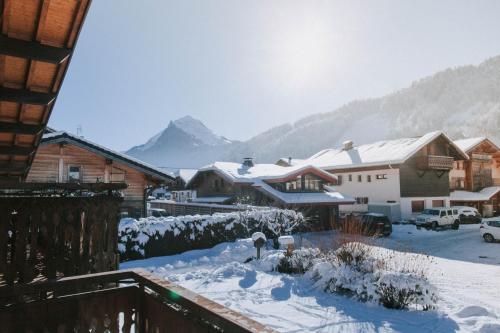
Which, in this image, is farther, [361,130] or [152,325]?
[361,130]

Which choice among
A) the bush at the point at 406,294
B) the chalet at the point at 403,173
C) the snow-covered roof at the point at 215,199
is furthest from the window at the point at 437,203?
the bush at the point at 406,294

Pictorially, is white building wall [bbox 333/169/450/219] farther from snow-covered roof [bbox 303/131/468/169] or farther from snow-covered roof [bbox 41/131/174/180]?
snow-covered roof [bbox 41/131/174/180]

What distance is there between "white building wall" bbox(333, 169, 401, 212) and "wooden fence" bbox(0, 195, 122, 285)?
33.3m

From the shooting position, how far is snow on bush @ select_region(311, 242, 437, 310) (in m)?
9.20

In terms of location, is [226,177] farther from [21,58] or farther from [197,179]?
[21,58]

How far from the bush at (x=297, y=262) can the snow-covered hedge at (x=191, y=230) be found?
6.51m

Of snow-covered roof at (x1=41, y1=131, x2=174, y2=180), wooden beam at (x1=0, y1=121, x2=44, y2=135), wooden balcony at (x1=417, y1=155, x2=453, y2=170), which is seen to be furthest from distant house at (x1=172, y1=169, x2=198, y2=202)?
wooden beam at (x1=0, y1=121, x2=44, y2=135)

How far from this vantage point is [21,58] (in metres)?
4.34

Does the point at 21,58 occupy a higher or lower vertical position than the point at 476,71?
lower

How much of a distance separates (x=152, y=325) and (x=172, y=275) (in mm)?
10688

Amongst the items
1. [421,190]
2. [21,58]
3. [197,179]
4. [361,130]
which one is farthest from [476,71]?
[21,58]

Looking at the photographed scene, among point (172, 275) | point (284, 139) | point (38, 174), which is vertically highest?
point (284, 139)

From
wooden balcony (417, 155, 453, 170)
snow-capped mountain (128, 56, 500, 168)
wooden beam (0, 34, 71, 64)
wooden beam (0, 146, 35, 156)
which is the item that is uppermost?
snow-capped mountain (128, 56, 500, 168)

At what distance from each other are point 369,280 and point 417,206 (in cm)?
2861
